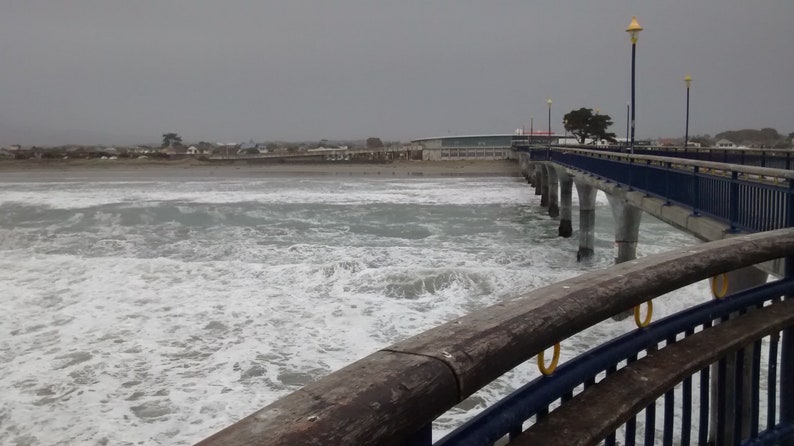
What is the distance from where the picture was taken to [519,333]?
1693mm

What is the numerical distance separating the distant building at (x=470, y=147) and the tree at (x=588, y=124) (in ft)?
36.5

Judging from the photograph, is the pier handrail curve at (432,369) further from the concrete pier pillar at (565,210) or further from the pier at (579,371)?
the concrete pier pillar at (565,210)

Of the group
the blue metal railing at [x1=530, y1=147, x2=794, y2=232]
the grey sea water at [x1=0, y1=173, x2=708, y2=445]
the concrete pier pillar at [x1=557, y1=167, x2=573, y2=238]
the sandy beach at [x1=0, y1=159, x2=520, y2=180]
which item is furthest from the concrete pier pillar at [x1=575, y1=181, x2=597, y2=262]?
the sandy beach at [x1=0, y1=159, x2=520, y2=180]

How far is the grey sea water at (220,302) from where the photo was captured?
8531mm

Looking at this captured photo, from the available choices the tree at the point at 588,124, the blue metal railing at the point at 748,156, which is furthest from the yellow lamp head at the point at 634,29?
the tree at the point at 588,124

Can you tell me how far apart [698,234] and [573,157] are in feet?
55.8

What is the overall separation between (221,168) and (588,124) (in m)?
58.9

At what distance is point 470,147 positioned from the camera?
115m

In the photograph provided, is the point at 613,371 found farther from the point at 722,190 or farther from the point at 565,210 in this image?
the point at 565,210

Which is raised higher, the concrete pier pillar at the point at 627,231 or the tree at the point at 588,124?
→ the tree at the point at 588,124

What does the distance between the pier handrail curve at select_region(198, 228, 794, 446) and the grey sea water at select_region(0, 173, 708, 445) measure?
561 cm

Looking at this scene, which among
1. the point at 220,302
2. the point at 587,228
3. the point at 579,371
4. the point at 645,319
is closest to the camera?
the point at 579,371

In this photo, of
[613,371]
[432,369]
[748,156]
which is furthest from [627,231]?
[432,369]

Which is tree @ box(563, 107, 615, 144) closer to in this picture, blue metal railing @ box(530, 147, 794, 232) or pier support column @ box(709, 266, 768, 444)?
blue metal railing @ box(530, 147, 794, 232)
